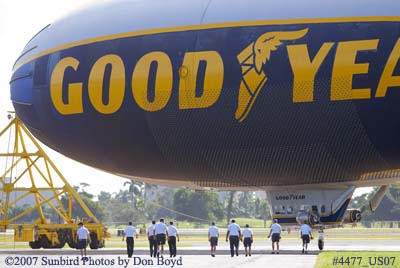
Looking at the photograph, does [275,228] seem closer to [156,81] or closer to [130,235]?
[130,235]

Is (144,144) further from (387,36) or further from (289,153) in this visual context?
(387,36)

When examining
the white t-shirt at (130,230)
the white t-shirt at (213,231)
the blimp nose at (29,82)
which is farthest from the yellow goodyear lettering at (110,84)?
the white t-shirt at (213,231)

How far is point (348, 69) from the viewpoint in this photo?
2783 centimetres

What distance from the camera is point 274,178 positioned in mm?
31328

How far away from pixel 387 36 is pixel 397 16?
76 cm

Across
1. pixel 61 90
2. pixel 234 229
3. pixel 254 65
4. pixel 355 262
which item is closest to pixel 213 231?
pixel 234 229

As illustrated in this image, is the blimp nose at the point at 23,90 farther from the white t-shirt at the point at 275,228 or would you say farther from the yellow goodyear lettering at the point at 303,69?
the yellow goodyear lettering at the point at 303,69

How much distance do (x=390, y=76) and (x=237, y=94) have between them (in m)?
5.36

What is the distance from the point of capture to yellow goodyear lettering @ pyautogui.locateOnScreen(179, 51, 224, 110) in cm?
2944

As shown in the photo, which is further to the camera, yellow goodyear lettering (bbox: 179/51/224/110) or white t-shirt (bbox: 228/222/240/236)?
white t-shirt (bbox: 228/222/240/236)

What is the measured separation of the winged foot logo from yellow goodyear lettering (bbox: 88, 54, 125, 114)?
16.3 feet

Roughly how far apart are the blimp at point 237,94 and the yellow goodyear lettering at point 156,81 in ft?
0.13

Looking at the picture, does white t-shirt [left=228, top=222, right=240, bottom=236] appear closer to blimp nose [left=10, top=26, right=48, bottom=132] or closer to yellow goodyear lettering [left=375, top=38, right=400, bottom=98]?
blimp nose [left=10, top=26, right=48, bottom=132]

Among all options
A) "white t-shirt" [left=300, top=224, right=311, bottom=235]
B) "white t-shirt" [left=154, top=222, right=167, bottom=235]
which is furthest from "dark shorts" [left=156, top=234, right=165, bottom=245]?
"white t-shirt" [left=300, top=224, right=311, bottom=235]
